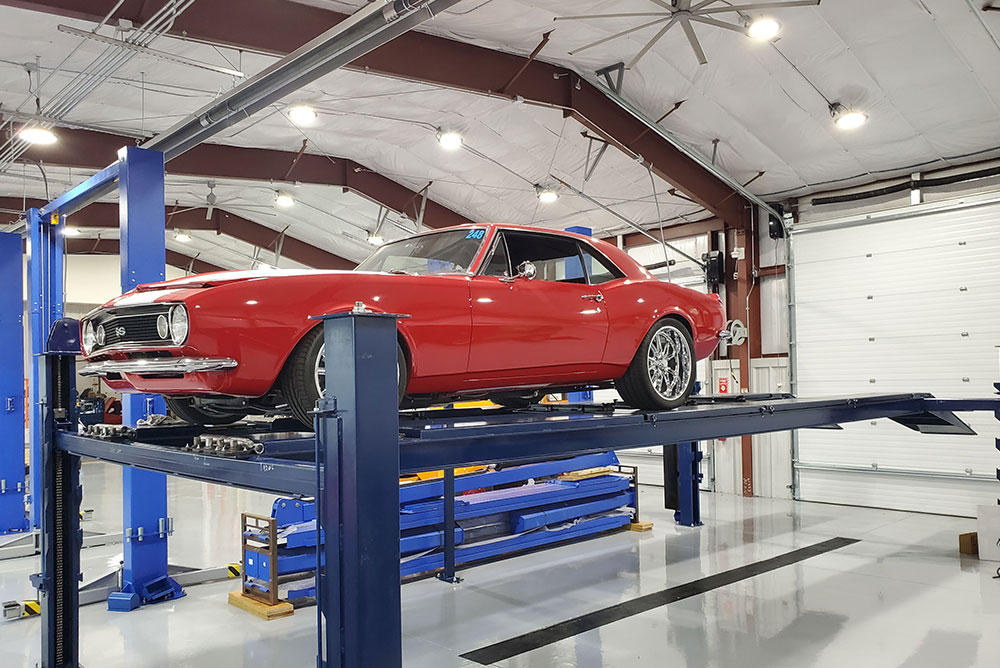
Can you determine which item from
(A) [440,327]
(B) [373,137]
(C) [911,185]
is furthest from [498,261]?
(C) [911,185]

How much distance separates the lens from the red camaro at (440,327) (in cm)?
314

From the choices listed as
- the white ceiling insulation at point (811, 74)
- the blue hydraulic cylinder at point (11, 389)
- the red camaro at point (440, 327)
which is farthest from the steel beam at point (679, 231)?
the blue hydraulic cylinder at point (11, 389)

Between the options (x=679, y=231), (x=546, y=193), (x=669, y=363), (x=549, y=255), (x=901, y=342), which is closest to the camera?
(x=549, y=255)

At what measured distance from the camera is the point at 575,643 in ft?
15.1

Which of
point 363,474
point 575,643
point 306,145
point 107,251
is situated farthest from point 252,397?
point 107,251

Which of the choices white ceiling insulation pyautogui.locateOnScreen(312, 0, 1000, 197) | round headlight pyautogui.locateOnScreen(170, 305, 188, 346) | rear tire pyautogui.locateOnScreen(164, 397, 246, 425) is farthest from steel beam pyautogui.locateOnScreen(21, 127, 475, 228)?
round headlight pyautogui.locateOnScreen(170, 305, 188, 346)

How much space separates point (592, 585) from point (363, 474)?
4.52 metres

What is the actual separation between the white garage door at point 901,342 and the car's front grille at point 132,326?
827 centimetres

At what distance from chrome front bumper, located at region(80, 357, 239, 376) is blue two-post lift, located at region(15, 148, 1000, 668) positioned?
327 millimetres

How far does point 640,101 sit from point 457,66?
232 cm

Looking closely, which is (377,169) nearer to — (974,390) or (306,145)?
(306,145)

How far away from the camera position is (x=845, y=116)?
7.94 metres

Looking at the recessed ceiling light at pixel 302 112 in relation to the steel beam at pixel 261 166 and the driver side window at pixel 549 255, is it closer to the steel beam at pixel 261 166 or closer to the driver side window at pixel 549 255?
Result: the steel beam at pixel 261 166

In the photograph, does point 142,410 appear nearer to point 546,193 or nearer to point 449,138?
point 449,138
